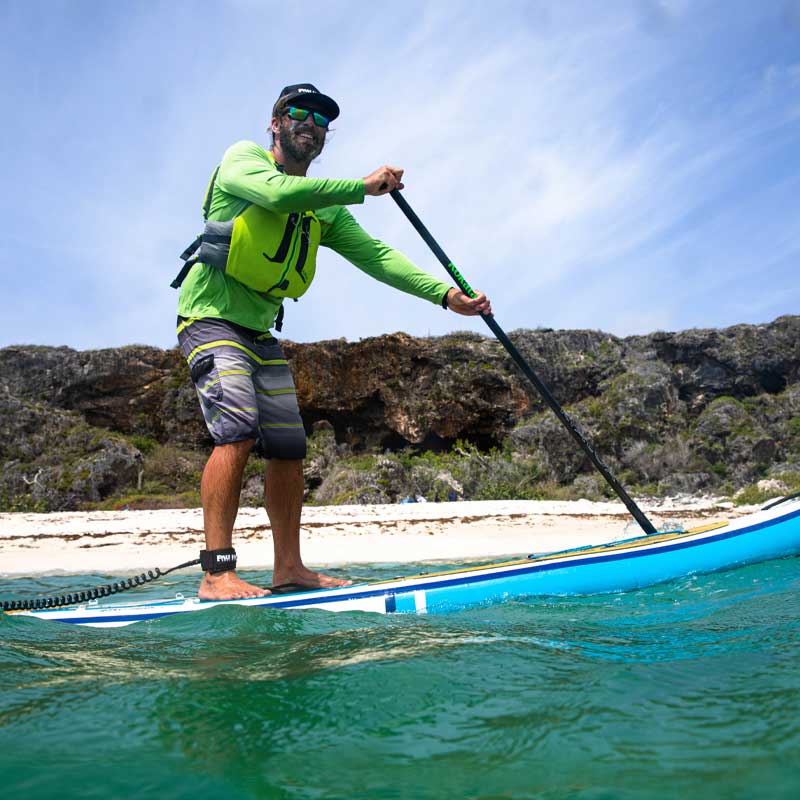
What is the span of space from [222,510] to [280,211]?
130cm

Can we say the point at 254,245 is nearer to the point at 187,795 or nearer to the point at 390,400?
the point at 187,795

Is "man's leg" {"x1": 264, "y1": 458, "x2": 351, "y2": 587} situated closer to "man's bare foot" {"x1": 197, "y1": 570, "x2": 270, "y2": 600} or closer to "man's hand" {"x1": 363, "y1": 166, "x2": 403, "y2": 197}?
"man's bare foot" {"x1": 197, "y1": 570, "x2": 270, "y2": 600}

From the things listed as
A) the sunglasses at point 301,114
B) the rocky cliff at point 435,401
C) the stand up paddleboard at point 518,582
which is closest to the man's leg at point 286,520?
the stand up paddleboard at point 518,582

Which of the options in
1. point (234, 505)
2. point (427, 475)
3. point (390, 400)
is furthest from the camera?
point (390, 400)

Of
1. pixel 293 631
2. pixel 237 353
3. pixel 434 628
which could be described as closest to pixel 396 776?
pixel 434 628

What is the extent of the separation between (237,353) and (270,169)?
83 centimetres

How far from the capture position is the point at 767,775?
92 centimetres

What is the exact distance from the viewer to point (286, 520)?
329 cm

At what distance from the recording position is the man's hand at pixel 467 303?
11.1 feet

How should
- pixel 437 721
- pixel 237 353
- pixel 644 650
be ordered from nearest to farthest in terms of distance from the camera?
pixel 437 721 → pixel 644 650 → pixel 237 353

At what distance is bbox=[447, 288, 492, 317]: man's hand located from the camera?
3375 millimetres

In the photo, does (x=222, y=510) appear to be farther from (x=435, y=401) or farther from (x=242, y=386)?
(x=435, y=401)

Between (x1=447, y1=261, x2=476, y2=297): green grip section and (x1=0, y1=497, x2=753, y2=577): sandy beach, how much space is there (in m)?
1.65

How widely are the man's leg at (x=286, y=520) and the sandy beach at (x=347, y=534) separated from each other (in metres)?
1.60
